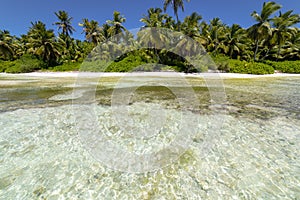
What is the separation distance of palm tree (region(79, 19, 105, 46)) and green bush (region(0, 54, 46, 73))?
9.42m

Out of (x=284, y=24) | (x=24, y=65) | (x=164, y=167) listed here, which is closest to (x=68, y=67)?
(x=24, y=65)

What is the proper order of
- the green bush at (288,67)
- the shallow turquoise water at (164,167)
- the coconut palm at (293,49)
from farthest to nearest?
the coconut palm at (293,49) < the green bush at (288,67) < the shallow turquoise water at (164,167)

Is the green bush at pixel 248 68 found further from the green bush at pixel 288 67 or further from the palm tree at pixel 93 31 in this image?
the palm tree at pixel 93 31

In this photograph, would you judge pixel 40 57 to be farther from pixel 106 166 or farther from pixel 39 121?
pixel 106 166

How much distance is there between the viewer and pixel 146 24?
2295 centimetres

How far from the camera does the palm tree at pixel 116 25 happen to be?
981 inches

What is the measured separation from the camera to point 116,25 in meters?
25.3

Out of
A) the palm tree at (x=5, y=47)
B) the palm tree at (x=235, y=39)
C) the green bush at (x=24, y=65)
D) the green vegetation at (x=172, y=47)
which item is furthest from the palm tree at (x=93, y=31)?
the palm tree at (x=235, y=39)

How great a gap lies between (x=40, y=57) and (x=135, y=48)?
17.0 metres

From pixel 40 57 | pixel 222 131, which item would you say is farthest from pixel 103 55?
pixel 222 131

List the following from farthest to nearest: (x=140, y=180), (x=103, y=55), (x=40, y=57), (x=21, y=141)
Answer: (x=40, y=57) < (x=103, y=55) < (x=21, y=141) < (x=140, y=180)

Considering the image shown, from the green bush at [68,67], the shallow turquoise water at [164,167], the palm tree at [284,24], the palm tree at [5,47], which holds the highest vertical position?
the palm tree at [284,24]

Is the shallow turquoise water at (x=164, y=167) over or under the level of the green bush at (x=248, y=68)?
under

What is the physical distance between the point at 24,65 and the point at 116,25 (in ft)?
54.0
